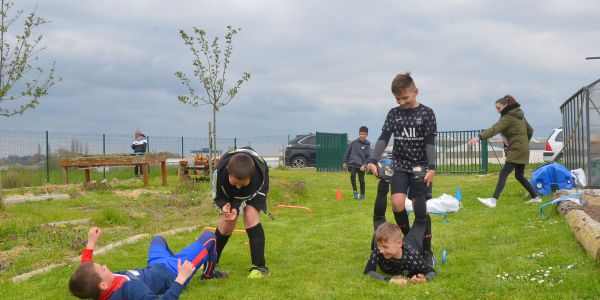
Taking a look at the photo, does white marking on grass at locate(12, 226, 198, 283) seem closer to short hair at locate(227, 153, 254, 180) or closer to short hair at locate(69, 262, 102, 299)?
short hair at locate(69, 262, 102, 299)

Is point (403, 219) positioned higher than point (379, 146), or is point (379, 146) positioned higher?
point (379, 146)

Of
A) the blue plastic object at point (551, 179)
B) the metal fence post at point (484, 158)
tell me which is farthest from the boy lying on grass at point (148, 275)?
the metal fence post at point (484, 158)

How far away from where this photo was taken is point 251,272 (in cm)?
553

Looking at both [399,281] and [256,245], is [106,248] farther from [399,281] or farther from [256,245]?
[399,281]

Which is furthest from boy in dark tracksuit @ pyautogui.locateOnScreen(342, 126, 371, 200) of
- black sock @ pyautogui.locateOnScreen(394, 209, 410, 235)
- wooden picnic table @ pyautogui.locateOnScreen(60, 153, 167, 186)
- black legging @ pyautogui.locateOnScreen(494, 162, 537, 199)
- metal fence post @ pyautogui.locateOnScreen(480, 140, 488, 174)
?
metal fence post @ pyautogui.locateOnScreen(480, 140, 488, 174)

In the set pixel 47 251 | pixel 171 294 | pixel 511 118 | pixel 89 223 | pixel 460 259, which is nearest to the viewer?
pixel 171 294

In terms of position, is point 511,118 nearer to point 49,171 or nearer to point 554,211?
point 554,211

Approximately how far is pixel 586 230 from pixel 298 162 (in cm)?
2179

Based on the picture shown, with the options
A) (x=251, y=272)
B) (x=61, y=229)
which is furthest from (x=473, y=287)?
(x=61, y=229)

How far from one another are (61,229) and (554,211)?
7247 millimetres

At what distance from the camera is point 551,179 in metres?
11.5

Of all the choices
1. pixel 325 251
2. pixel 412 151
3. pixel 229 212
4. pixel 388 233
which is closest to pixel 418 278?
pixel 388 233

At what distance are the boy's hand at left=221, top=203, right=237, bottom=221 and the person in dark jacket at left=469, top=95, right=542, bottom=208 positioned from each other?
21.1 feet

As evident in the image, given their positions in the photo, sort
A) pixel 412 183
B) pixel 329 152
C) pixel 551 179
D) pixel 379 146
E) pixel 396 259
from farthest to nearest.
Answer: pixel 329 152 < pixel 551 179 < pixel 379 146 < pixel 412 183 < pixel 396 259
